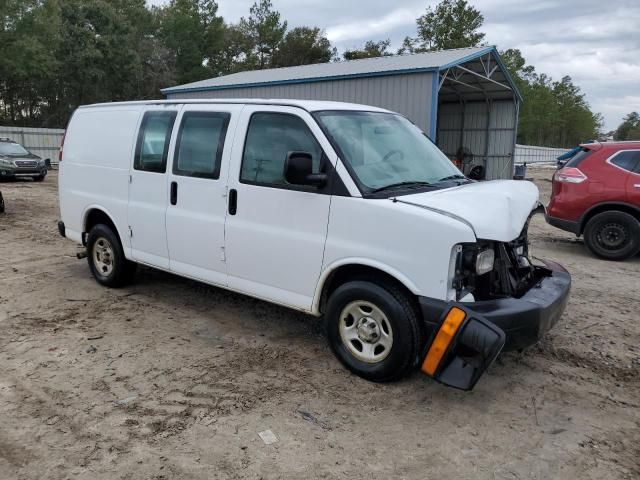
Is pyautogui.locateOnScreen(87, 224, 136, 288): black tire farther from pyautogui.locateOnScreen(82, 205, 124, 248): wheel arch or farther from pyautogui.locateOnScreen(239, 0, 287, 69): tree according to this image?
pyautogui.locateOnScreen(239, 0, 287, 69): tree

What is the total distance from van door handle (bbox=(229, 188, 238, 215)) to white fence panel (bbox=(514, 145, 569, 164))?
113 feet

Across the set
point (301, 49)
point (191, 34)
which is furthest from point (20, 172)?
point (301, 49)

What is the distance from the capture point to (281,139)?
14.0 ft

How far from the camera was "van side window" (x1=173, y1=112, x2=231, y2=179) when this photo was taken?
15.1ft

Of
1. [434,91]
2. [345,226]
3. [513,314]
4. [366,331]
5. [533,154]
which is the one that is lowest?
[366,331]

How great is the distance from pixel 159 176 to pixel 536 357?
378 cm

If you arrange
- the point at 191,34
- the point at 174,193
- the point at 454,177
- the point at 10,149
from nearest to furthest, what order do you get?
the point at 454,177, the point at 174,193, the point at 10,149, the point at 191,34

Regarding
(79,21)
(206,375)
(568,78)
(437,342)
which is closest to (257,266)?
(206,375)

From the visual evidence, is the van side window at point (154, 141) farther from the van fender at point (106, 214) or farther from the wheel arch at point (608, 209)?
the wheel arch at point (608, 209)

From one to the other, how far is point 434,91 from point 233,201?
438 inches

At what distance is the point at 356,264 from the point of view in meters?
3.83

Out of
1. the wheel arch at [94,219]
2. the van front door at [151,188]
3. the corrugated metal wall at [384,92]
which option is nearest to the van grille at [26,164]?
the corrugated metal wall at [384,92]

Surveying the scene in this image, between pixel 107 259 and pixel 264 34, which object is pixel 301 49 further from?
pixel 107 259

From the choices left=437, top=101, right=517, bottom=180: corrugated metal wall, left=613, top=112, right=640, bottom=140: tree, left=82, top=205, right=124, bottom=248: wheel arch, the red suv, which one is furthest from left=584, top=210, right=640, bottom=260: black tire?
left=613, top=112, right=640, bottom=140: tree
